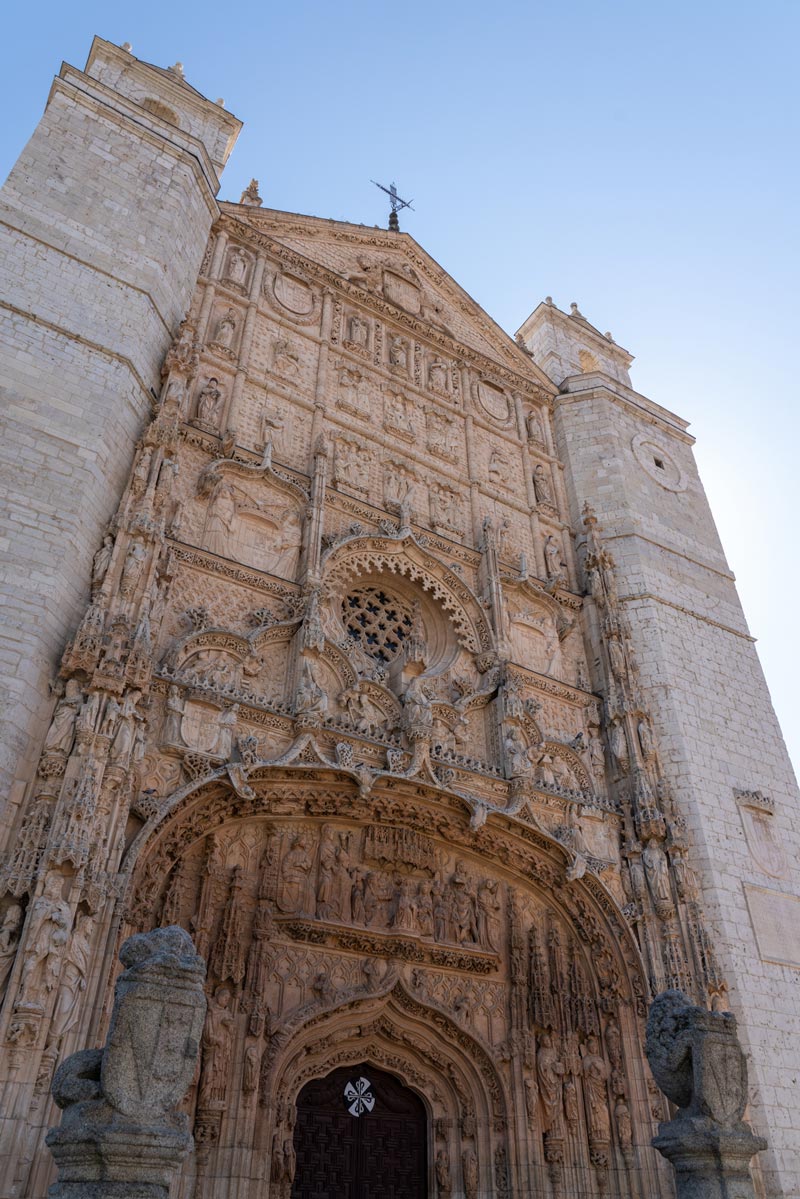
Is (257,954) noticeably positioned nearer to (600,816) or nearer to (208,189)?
(600,816)

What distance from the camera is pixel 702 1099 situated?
4.93 metres

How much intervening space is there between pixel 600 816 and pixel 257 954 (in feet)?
13.8

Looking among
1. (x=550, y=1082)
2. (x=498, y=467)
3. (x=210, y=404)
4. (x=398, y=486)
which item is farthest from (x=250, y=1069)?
(x=498, y=467)

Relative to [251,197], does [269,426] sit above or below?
below

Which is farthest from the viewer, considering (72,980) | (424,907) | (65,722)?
(424,907)

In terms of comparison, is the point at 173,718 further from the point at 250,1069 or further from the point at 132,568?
the point at 250,1069

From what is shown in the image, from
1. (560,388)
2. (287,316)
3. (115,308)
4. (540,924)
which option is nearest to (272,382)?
(287,316)

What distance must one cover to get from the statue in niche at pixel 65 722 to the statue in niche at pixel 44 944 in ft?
3.29

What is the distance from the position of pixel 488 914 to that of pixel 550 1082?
1541 millimetres

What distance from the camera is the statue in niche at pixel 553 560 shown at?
12.2 meters

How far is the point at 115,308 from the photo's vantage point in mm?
9398

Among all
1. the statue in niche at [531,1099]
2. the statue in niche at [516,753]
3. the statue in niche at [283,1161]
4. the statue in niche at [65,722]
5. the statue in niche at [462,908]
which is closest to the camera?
the statue in niche at [65,722]

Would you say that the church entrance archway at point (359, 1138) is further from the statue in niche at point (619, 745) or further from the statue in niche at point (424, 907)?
the statue in niche at point (619, 745)

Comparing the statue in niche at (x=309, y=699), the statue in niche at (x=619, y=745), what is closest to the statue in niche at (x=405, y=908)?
the statue in niche at (x=309, y=699)
